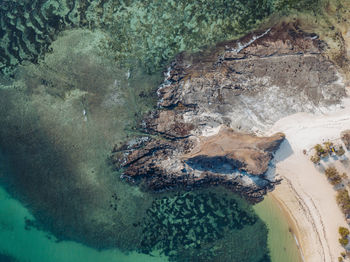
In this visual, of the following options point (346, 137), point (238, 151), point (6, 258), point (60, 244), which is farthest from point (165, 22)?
point (6, 258)

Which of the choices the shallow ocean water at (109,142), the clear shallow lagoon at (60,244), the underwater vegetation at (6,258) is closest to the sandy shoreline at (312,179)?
the clear shallow lagoon at (60,244)

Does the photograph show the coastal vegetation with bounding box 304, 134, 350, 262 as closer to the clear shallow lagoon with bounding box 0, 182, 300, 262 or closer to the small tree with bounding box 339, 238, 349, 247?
the small tree with bounding box 339, 238, 349, 247

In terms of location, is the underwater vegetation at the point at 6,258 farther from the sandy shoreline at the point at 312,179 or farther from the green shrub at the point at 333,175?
the green shrub at the point at 333,175

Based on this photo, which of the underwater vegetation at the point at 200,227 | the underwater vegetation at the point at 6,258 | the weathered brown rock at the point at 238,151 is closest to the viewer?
the weathered brown rock at the point at 238,151

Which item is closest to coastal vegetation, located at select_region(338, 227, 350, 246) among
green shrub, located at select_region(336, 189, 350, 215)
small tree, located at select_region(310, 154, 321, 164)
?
green shrub, located at select_region(336, 189, 350, 215)

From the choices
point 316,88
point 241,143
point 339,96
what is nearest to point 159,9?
point 241,143

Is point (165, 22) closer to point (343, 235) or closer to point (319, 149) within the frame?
point (319, 149)
